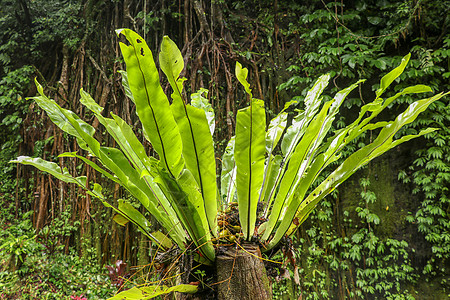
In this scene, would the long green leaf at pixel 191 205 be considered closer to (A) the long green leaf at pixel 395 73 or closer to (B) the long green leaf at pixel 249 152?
(B) the long green leaf at pixel 249 152

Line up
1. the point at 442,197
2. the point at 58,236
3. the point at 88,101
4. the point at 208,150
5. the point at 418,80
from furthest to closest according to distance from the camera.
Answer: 1. the point at 58,236
2. the point at 418,80
3. the point at 442,197
4. the point at 88,101
5. the point at 208,150

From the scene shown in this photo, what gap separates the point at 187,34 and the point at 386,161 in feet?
6.74

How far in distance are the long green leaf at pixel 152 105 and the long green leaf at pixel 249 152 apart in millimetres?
119

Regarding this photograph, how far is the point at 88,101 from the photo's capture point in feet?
2.74

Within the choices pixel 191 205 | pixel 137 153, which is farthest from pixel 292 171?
pixel 137 153

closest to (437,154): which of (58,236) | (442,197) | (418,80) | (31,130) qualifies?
(442,197)

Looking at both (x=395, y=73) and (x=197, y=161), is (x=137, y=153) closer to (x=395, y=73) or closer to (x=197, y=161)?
(x=197, y=161)

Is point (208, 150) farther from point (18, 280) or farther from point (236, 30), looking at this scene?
point (18, 280)

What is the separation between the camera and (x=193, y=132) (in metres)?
0.54

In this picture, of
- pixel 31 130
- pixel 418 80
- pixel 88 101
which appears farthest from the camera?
pixel 31 130

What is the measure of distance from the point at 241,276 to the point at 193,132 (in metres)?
0.33

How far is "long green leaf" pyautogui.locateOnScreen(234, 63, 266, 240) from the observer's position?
0.55 metres

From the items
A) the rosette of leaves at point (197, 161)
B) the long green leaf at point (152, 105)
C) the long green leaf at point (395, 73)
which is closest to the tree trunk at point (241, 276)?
the rosette of leaves at point (197, 161)

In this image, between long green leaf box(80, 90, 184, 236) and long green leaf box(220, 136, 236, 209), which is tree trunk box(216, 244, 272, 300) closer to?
long green leaf box(80, 90, 184, 236)
